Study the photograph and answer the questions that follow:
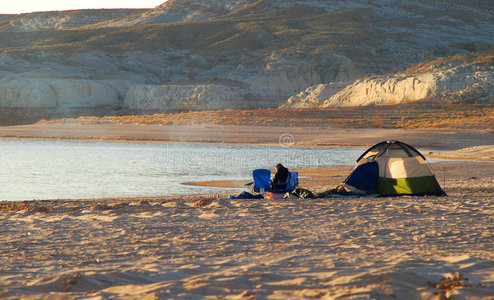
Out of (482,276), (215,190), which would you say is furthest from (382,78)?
(482,276)

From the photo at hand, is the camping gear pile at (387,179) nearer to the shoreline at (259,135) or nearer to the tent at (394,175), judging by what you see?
the tent at (394,175)

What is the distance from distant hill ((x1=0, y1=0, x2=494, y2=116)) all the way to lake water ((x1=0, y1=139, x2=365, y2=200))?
2830cm

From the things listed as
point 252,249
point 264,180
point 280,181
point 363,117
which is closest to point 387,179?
point 280,181

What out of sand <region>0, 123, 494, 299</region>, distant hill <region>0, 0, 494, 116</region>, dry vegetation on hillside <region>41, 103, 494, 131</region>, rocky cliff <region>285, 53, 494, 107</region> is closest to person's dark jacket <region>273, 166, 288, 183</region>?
sand <region>0, 123, 494, 299</region>

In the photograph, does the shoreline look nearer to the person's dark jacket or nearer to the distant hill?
the distant hill

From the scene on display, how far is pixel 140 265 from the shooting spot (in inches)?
243

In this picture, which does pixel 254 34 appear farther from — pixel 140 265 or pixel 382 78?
pixel 140 265

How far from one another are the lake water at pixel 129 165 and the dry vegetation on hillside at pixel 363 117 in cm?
1212

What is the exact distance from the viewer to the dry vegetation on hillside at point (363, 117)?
40.5 metres

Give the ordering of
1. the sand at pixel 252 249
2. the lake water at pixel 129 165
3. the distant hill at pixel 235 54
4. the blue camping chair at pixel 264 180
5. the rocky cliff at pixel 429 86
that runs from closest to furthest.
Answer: the sand at pixel 252 249 → the blue camping chair at pixel 264 180 → the lake water at pixel 129 165 → the rocky cliff at pixel 429 86 → the distant hill at pixel 235 54

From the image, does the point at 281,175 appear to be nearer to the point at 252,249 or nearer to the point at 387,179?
the point at 387,179

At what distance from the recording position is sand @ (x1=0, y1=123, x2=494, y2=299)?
518 centimetres

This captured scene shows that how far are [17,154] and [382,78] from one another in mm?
38446

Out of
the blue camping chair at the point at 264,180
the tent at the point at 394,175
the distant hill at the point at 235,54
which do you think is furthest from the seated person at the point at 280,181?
the distant hill at the point at 235,54
